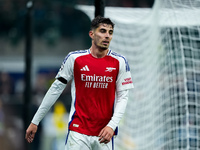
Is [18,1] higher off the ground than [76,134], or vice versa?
[76,134]

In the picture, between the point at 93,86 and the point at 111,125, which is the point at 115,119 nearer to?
the point at 111,125

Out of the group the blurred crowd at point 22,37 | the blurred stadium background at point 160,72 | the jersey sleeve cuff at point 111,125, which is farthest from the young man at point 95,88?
the blurred crowd at point 22,37

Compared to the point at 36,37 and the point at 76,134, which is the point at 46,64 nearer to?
the point at 36,37

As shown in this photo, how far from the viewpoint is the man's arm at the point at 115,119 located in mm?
4551

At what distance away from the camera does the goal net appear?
7.39 meters

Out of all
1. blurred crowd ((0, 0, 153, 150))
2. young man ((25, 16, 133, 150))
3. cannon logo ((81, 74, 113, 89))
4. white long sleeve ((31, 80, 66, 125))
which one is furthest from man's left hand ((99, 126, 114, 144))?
blurred crowd ((0, 0, 153, 150))

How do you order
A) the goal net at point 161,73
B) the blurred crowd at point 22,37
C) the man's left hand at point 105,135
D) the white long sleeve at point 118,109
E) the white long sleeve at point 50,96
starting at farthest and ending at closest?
1. the blurred crowd at point 22,37
2. the goal net at point 161,73
3. the white long sleeve at point 50,96
4. the white long sleeve at point 118,109
5. the man's left hand at point 105,135

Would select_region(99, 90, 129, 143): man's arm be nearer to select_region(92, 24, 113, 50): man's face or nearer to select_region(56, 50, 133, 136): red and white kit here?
select_region(56, 50, 133, 136): red and white kit

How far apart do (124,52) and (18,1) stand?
10534 mm

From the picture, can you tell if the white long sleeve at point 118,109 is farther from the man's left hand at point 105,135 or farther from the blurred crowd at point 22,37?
the blurred crowd at point 22,37

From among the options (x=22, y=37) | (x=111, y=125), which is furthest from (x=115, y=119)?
(x=22, y=37)

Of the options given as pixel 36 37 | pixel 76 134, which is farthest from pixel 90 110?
pixel 36 37

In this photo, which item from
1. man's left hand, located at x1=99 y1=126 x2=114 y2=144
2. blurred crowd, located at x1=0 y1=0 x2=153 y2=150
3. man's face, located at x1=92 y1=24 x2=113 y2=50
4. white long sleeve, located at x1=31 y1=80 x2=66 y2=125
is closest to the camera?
man's left hand, located at x1=99 y1=126 x2=114 y2=144

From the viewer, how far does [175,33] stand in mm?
7750
